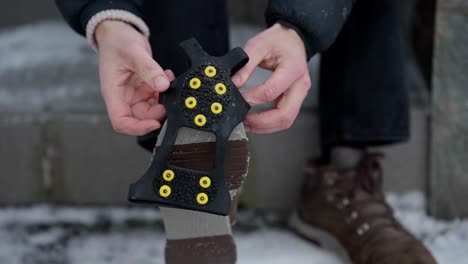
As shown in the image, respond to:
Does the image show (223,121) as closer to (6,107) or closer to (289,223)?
(289,223)

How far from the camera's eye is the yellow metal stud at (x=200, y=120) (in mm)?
751

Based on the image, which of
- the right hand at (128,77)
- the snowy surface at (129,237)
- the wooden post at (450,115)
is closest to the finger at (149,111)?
the right hand at (128,77)

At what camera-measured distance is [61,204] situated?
1.36 m

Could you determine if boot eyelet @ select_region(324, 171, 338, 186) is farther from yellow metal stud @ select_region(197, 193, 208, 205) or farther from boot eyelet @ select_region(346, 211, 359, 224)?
yellow metal stud @ select_region(197, 193, 208, 205)

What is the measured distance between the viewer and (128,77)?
0.81 m

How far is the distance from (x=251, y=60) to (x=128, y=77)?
0.49 ft

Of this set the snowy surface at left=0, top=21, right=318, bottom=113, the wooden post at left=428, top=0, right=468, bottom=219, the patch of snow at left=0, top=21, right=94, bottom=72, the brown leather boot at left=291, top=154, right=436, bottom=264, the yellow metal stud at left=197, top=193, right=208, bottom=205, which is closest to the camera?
the yellow metal stud at left=197, top=193, right=208, bottom=205

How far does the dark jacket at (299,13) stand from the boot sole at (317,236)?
42 centimetres

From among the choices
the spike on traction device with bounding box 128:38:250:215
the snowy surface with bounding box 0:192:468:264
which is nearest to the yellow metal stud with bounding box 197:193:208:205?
the spike on traction device with bounding box 128:38:250:215

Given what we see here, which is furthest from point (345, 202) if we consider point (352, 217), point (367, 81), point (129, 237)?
point (129, 237)

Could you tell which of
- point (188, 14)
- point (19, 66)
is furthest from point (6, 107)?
point (188, 14)

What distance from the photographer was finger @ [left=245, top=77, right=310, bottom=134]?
81 cm

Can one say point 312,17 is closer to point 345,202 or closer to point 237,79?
point 237,79

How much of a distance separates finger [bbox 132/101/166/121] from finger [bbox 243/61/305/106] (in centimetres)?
10
